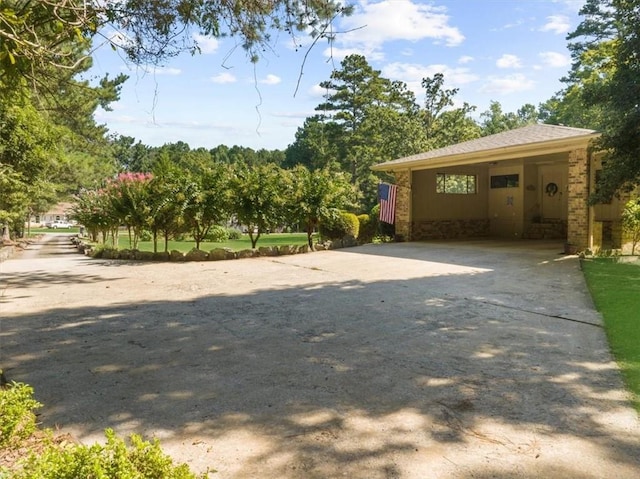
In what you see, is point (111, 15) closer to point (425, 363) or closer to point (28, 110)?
A: point (425, 363)

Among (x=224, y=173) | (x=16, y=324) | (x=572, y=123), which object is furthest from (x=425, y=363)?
(x=572, y=123)

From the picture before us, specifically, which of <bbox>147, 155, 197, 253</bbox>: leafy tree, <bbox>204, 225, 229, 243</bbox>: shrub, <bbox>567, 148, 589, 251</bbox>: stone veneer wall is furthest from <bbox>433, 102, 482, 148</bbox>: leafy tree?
<bbox>147, 155, 197, 253</bbox>: leafy tree

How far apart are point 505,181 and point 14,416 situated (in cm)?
1714

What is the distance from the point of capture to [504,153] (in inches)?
496

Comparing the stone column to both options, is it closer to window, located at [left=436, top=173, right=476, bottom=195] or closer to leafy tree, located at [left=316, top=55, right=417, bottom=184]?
window, located at [left=436, top=173, right=476, bottom=195]

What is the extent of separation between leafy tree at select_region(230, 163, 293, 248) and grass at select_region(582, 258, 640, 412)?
25.6ft

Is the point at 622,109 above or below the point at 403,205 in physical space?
above

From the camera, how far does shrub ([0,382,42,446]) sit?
92.4 inches

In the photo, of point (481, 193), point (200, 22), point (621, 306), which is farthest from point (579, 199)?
point (200, 22)

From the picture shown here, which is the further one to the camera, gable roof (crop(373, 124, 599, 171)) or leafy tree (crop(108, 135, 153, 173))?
leafy tree (crop(108, 135, 153, 173))

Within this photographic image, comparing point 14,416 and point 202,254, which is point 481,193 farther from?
point 14,416

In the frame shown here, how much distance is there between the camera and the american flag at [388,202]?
16609 millimetres

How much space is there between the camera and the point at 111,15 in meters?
4.56

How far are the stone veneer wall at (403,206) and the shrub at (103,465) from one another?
48.9ft
